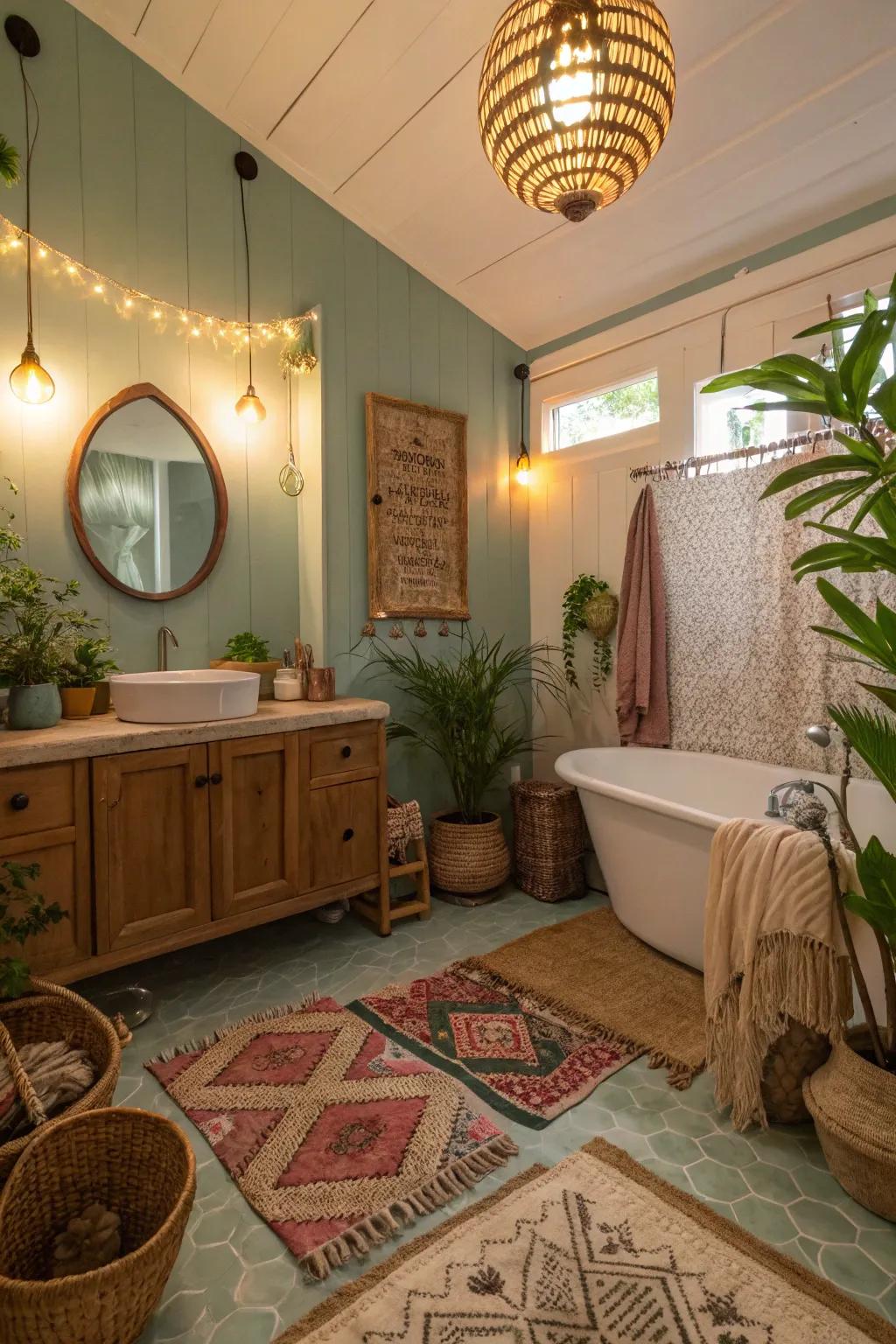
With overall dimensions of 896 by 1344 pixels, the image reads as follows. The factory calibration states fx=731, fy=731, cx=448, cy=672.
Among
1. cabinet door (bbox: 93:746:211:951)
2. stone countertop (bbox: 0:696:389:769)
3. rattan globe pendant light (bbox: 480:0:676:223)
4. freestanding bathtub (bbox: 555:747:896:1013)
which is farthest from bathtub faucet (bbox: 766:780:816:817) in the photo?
cabinet door (bbox: 93:746:211:951)

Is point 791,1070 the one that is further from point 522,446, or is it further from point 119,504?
point 522,446

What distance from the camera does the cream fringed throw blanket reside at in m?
1.59

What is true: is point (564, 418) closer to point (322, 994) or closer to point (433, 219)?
point (433, 219)

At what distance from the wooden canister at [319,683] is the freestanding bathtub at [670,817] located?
3.02ft

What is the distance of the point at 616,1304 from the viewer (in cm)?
127

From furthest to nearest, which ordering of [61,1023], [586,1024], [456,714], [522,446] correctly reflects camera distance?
[522,446]
[456,714]
[586,1024]
[61,1023]

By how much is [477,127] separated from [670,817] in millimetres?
2415

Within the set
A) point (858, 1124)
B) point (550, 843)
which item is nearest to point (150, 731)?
point (550, 843)

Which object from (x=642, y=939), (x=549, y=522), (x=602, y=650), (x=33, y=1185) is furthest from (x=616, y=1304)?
(x=549, y=522)

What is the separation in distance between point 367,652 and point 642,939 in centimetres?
154

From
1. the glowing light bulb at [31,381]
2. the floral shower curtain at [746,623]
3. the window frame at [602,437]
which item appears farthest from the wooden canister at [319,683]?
the window frame at [602,437]

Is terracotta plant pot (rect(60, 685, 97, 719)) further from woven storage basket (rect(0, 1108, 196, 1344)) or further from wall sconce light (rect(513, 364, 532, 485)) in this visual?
wall sconce light (rect(513, 364, 532, 485))

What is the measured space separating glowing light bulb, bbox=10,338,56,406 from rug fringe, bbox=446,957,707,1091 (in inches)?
88.7

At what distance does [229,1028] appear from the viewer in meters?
2.14
